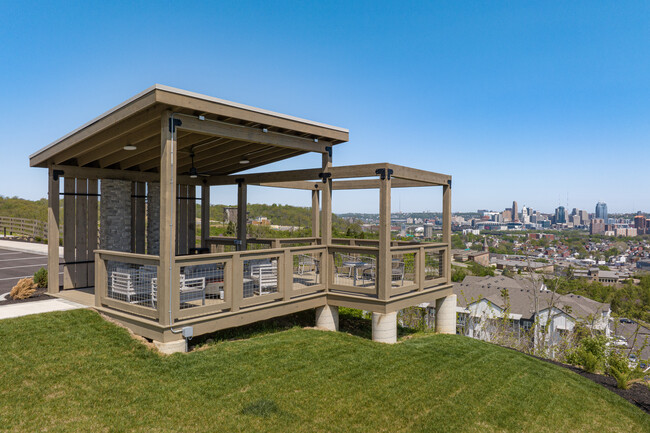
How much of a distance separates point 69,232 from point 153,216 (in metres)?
1.91

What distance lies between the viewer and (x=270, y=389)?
15.1ft

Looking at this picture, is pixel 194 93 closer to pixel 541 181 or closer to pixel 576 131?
pixel 576 131

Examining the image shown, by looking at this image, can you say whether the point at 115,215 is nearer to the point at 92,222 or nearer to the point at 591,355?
the point at 92,222

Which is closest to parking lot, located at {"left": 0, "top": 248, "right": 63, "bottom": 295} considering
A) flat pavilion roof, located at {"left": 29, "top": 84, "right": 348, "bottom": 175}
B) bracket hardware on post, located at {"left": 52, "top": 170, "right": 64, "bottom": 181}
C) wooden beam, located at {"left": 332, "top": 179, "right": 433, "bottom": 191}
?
bracket hardware on post, located at {"left": 52, "top": 170, "right": 64, "bottom": 181}

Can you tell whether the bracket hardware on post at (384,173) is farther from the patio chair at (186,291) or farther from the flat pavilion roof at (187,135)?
the patio chair at (186,291)

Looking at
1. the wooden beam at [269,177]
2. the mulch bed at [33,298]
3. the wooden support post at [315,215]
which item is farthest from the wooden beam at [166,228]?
the wooden support post at [315,215]

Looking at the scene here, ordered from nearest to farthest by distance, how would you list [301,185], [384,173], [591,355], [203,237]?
[384,173]
[591,355]
[301,185]
[203,237]

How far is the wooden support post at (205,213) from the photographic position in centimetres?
1094

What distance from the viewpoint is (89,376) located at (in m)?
4.47

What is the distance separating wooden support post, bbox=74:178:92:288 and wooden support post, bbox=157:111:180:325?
4.40m

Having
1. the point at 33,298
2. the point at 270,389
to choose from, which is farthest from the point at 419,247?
the point at 33,298

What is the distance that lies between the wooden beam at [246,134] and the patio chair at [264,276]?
87.4 inches

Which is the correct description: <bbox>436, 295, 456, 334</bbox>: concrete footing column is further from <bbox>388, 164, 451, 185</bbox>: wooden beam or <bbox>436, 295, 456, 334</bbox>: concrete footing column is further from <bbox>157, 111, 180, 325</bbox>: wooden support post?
<bbox>157, 111, 180, 325</bbox>: wooden support post

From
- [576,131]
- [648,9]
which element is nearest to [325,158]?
[648,9]
